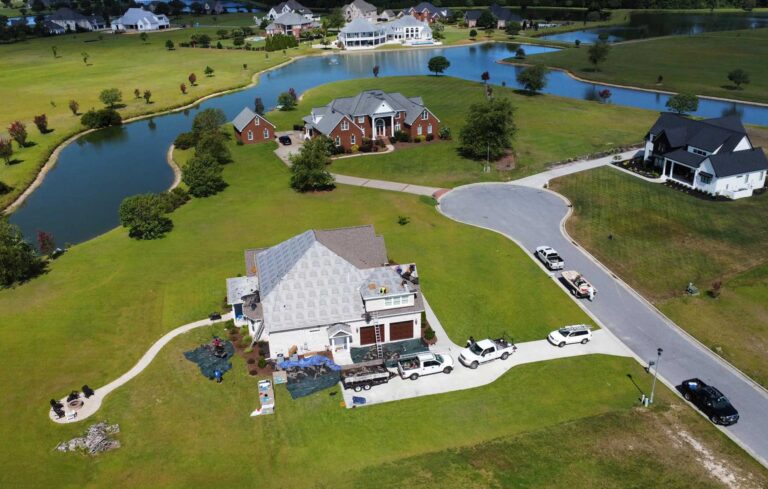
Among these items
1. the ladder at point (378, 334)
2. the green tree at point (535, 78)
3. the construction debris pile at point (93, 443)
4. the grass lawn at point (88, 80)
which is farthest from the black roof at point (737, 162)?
the grass lawn at point (88, 80)

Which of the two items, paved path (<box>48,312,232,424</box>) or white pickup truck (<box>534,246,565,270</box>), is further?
white pickup truck (<box>534,246,565,270</box>)

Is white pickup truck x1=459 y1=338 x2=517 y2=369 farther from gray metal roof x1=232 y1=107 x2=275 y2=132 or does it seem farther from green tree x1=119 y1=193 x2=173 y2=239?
gray metal roof x1=232 y1=107 x2=275 y2=132

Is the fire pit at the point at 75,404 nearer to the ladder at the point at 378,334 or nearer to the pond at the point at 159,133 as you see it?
the ladder at the point at 378,334

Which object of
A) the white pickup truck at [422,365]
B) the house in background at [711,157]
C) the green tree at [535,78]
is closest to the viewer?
the white pickup truck at [422,365]

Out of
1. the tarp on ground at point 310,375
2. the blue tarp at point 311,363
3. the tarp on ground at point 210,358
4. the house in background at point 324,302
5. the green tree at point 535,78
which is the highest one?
the green tree at point 535,78

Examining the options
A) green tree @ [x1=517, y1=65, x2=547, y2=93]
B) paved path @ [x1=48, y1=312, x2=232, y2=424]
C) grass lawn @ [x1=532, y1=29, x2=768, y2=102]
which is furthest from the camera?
grass lawn @ [x1=532, y1=29, x2=768, y2=102]

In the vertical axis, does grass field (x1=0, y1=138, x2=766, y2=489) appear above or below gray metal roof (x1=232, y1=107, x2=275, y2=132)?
below

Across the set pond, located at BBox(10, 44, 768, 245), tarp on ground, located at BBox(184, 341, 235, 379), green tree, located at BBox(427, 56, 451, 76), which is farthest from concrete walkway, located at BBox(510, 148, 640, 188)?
green tree, located at BBox(427, 56, 451, 76)
